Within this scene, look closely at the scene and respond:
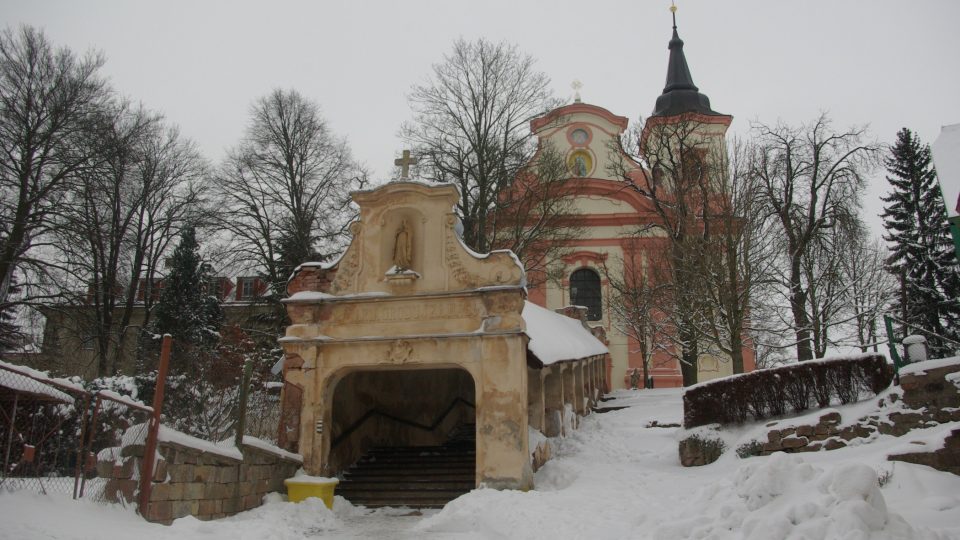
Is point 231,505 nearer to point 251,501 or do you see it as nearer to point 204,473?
point 251,501

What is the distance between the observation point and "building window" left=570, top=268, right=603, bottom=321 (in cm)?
3412

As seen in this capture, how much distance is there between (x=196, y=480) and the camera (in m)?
8.10

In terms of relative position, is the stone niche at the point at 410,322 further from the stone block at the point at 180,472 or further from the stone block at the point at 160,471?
the stone block at the point at 160,471

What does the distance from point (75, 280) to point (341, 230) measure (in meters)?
10.0

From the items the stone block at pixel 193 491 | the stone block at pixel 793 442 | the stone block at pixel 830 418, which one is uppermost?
the stone block at pixel 830 418

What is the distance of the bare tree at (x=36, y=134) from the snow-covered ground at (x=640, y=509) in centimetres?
1083

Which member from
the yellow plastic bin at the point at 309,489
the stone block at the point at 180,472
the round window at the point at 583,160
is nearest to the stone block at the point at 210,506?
the stone block at the point at 180,472

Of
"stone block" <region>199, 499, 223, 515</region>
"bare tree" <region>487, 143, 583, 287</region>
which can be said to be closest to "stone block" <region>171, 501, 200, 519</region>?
"stone block" <region>199, 499, 223, 515</region>

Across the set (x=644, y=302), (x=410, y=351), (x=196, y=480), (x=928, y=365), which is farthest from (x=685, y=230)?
(x=196, y=480)

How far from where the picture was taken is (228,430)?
11852mm

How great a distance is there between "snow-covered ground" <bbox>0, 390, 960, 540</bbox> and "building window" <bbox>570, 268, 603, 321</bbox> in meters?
20.7

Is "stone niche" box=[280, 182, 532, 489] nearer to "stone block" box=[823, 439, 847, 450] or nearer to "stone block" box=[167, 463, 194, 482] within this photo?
"stone block" box=[167, 463, 194, 482]

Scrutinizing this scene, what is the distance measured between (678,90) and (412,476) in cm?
3246

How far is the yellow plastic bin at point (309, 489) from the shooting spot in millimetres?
10000
